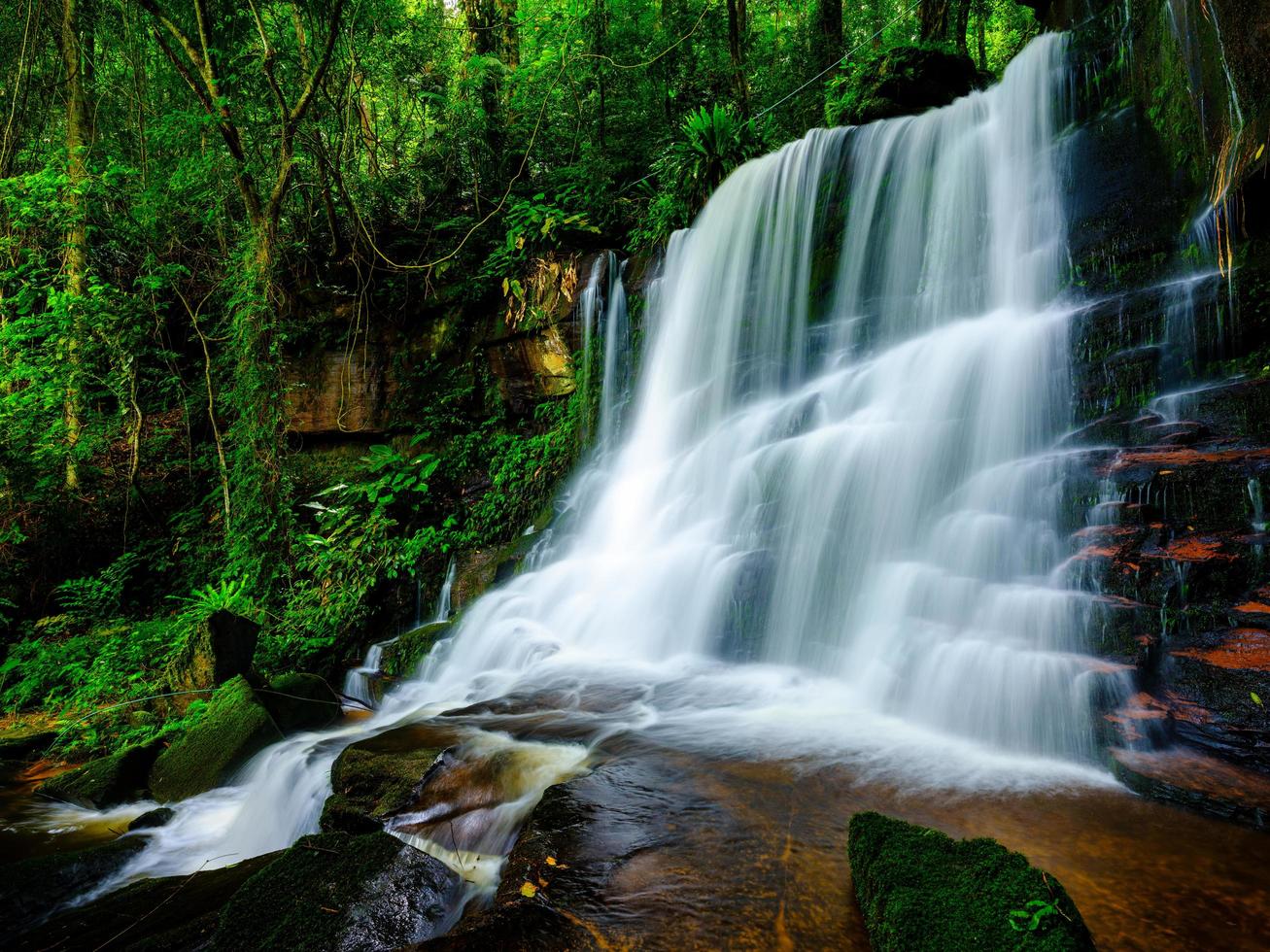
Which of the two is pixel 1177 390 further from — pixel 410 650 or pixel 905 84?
pixel 410 650

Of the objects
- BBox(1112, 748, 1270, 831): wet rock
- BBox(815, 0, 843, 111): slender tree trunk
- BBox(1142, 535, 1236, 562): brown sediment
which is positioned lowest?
BBox(1112, 748, 1270, 831): wet rock

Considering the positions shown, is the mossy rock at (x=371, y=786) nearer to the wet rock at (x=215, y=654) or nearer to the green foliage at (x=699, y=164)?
the wet rock at (x=215, y=654)

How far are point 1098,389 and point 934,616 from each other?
2036 mm

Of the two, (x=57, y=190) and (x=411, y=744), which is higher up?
(x=57, y=190)

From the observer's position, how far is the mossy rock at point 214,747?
4.46m

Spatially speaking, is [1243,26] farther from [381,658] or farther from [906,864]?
[381,658]

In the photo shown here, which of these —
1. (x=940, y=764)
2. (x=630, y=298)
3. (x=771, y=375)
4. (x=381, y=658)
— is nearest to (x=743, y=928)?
(x=940, y=764)

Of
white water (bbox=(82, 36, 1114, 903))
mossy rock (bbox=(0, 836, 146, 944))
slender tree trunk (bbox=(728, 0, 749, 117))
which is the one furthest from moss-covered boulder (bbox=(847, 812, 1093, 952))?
slender tree trunk (bbox=(728, 0, 749, 117))

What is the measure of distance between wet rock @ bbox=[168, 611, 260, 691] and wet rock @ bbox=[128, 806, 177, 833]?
1.57 metres

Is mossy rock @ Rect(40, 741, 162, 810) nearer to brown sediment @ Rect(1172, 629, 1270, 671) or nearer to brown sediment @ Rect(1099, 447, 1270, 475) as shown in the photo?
brown sediment @ Rect(1172, 629, 1270, 671)

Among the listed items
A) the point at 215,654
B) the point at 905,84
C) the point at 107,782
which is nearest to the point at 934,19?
the point at 905,84

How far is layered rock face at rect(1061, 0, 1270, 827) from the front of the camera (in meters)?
3.02

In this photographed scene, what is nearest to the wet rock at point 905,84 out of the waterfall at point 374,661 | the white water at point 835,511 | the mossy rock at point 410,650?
the white water at point 835,511

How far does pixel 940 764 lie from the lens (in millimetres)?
3293
